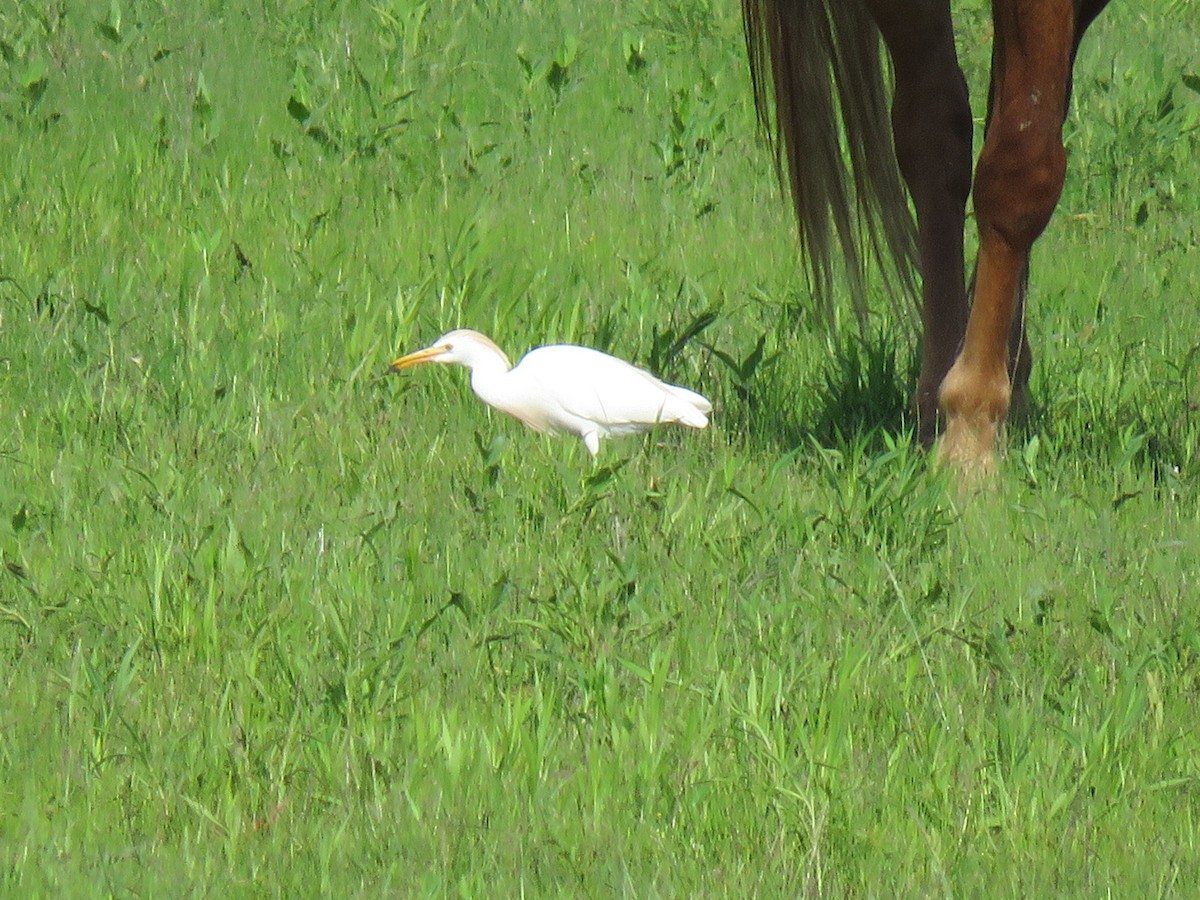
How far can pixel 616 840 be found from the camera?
2.27 metres

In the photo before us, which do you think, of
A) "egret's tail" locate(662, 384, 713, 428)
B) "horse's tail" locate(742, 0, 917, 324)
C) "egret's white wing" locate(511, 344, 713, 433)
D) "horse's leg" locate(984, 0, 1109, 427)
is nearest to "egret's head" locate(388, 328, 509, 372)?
"egret's white wing" locate(511, 344, 713, 433)

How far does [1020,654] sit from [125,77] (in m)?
4.91

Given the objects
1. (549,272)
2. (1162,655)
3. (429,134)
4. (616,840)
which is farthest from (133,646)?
(429,134)

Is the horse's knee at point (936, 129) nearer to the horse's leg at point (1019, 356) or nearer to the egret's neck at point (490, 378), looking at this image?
the horse's leg at point (1019, 356)

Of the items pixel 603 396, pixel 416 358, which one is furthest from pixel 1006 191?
pixel 416 358

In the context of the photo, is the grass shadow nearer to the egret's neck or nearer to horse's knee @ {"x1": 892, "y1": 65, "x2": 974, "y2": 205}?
horse's knee @ {"x1": 892, "y1": 65, "x2": 974, "y2": 205}

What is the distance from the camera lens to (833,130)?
14.2ft

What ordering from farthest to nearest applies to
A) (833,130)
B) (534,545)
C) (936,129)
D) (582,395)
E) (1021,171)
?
(833,130), (936,129), (582,395), (1021,171), (534,545)

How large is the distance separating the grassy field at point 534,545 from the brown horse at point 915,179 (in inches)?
7.1

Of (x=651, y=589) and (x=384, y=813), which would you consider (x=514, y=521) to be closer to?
(x=651, y=589)

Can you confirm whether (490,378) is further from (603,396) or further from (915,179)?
(915,179)

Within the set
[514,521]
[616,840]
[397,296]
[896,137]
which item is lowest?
[616,840]

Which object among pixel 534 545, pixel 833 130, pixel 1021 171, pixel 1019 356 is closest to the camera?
pixel 534 545

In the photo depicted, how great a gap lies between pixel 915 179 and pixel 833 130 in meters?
0.24
